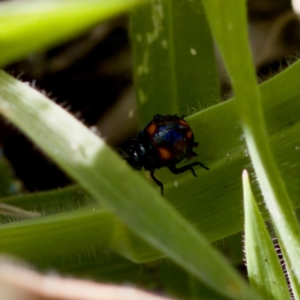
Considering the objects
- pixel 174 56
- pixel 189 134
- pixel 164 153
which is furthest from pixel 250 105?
pixel 174 56

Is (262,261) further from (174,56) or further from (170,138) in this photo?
(174,56)

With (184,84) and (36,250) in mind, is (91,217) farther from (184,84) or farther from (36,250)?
(184,84)

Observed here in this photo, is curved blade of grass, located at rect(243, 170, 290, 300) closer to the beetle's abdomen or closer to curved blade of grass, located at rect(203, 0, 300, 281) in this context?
curved blade of grass, located at rect(203, 0, 300, 281)

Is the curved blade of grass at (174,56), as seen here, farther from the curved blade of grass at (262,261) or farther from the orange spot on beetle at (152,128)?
the curved blade of grass at (262,261)

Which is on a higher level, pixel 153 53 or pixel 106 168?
pixel 153 53

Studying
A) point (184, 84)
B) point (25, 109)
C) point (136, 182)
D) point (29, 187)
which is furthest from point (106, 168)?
point (29, 187)

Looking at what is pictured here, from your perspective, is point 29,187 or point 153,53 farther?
point 29,187

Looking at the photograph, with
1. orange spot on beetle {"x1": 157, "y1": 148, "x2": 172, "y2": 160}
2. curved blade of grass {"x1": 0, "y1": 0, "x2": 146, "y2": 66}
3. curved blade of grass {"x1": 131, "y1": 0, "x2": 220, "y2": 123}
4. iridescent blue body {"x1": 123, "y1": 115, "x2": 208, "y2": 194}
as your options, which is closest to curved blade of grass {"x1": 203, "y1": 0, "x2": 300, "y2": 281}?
curved blade of grass {"x1": 0, "y1": 0, "x2": 146, "y2": 66}
